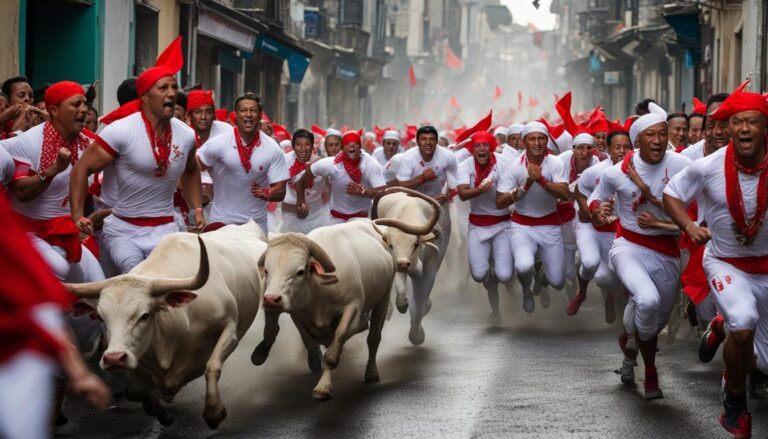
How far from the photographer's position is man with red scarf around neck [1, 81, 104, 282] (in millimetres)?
8422

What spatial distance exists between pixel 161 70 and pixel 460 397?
2.74 meters

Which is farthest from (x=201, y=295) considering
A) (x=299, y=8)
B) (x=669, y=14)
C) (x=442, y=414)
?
(x=299, y=8)

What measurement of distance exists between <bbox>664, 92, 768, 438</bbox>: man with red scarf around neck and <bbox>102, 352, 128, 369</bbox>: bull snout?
289 centimetres

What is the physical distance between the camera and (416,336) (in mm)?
12156

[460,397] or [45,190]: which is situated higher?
[45,190]

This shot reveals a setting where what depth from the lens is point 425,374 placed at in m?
10.2

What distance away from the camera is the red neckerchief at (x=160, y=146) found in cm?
916

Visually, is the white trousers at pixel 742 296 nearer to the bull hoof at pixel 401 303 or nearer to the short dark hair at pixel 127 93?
the bull hoof at pixel 401 303

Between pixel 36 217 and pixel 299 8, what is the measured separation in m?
43.5

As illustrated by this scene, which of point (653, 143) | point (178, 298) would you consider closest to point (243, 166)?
point (653, 143)

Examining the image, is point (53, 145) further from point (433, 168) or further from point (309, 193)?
point (309, 193)

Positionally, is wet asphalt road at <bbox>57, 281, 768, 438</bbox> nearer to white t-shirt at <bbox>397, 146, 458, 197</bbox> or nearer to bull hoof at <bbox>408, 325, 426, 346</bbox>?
bull hoof at <bbox>408, 325, 426, 346</bbox>

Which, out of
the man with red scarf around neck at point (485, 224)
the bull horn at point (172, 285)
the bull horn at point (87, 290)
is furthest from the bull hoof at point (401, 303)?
the bull horn at point (87, 290)

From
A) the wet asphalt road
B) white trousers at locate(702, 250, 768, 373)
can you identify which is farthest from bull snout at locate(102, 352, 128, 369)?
white trousers at locate(702, 250, 768, 373)
